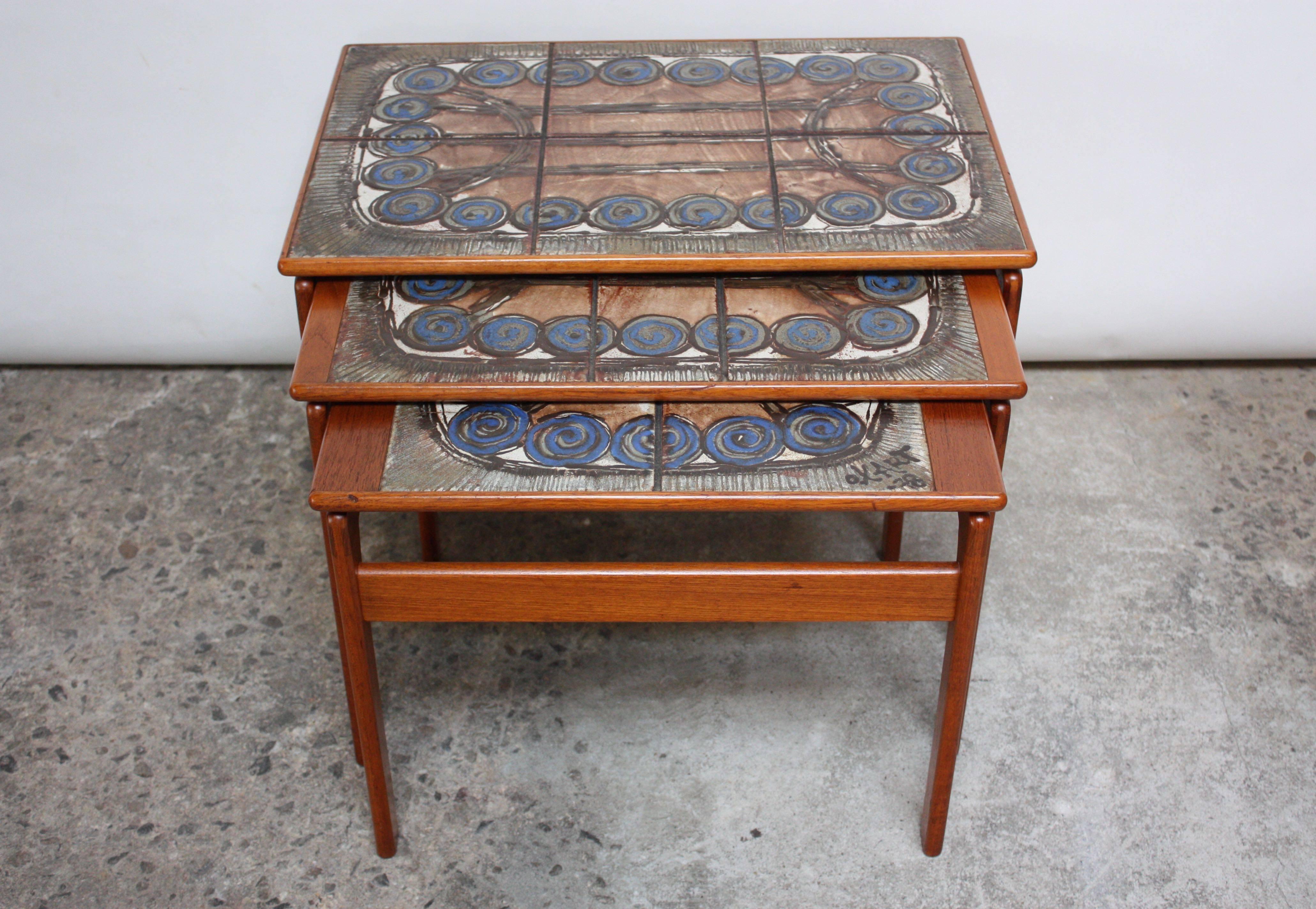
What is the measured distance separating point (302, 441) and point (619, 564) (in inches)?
47.7

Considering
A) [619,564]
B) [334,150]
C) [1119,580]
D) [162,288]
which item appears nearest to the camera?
[619,564]

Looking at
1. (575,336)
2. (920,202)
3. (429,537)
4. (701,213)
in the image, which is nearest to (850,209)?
(920,202)

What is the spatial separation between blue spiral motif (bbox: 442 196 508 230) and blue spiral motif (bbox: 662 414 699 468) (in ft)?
1.25

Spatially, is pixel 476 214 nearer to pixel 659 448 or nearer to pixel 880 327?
pixel 659 448

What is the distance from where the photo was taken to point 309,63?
2.42 metres

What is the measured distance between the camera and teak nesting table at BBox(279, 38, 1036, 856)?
5.12ft

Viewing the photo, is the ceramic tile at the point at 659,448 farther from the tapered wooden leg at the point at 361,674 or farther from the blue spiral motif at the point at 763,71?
the blue spiral motif at the point at 763,71

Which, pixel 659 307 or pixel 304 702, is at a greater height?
pixel 659 307

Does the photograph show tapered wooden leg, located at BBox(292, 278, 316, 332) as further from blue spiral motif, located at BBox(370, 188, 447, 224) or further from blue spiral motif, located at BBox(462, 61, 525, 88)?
blue spiral motif, located at BBox(462, 61, 525, 88)

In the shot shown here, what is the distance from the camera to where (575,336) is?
1664 millimetres

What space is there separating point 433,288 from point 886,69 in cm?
82

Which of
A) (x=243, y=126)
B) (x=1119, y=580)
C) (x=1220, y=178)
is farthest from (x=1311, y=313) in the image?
(x=243, y=126)

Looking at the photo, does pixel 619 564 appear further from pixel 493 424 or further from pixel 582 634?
pixel 582 634

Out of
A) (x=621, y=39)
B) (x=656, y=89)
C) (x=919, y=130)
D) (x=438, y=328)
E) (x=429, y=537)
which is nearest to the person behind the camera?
(x=438, y=328)
